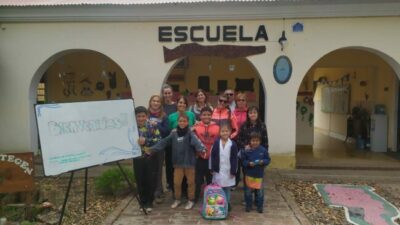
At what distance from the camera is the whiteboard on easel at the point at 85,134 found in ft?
15.4

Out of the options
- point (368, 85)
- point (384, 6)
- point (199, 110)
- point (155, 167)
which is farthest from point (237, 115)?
point (368, 85)

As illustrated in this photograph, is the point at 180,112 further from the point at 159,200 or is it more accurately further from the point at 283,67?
the point at 283,67

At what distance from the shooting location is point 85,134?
→ 5.13 m

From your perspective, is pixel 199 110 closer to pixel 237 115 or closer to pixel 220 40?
pixel 237 115

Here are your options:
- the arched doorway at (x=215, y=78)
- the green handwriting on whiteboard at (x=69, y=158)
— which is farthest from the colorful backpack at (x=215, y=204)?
the arched doorway at (x=215, y=78)

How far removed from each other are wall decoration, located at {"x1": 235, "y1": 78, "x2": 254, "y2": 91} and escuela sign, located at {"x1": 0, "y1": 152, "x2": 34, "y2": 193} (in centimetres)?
654

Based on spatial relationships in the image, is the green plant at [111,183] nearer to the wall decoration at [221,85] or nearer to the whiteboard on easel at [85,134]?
the whiteboard on easel at [85,134]

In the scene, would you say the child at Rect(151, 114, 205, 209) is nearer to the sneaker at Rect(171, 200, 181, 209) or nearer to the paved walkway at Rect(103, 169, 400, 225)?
the sneaker at Rect(171, 200, 181, 209)

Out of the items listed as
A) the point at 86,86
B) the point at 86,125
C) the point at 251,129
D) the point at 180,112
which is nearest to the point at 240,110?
the point at 251,129

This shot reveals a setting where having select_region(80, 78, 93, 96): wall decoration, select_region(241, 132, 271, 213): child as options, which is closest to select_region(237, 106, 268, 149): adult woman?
select_region(241, 132, 271, 213): child

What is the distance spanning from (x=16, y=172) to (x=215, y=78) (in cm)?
652

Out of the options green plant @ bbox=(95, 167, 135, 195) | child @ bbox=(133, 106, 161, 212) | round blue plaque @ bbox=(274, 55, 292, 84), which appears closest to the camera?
child @ bbox=(133, 106, 161, 212)

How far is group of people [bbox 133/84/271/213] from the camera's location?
550 cm

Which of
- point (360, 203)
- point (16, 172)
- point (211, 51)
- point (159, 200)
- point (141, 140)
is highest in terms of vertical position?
point (211, 51)
